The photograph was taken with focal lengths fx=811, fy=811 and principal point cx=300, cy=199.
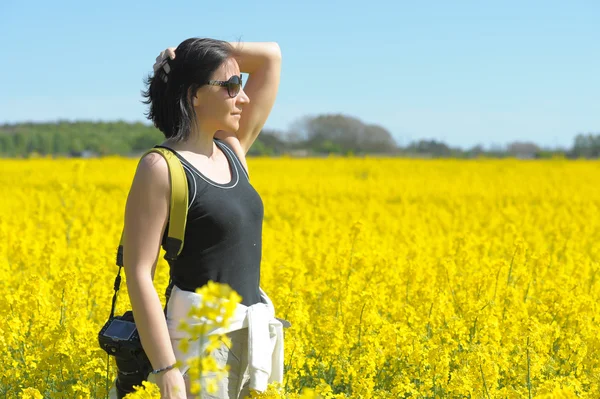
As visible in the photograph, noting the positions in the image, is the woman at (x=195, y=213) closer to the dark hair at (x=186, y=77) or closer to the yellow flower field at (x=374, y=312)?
the dark hair at (x=186, y=77)

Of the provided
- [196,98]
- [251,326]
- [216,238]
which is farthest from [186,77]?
[251,326]

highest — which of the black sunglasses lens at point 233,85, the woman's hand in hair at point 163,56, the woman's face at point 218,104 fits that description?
the woman's hand in hair at point 163,56

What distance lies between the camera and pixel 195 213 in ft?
8.05

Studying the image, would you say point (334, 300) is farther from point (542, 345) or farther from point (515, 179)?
point (515, 179)

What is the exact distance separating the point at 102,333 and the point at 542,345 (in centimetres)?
220

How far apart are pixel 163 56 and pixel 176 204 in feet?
1.72

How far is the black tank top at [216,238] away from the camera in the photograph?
246 cm

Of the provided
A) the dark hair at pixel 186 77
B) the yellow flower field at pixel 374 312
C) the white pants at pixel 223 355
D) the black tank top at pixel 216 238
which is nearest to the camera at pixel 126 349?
the white pants at pixel 223 355

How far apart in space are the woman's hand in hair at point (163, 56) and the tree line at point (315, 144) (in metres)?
31.6

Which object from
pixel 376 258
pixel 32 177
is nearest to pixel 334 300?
pixel 376 258

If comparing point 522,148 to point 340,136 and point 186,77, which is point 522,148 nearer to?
point 340,136

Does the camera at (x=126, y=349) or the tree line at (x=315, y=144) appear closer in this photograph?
the camera at (x=126, y=349)

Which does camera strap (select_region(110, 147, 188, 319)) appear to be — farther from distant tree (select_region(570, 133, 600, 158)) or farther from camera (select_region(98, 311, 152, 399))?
distant tree (select_region(570, 133, 600, 158))

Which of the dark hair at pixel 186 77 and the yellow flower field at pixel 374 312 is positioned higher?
the dark hair at pixel 186 77
